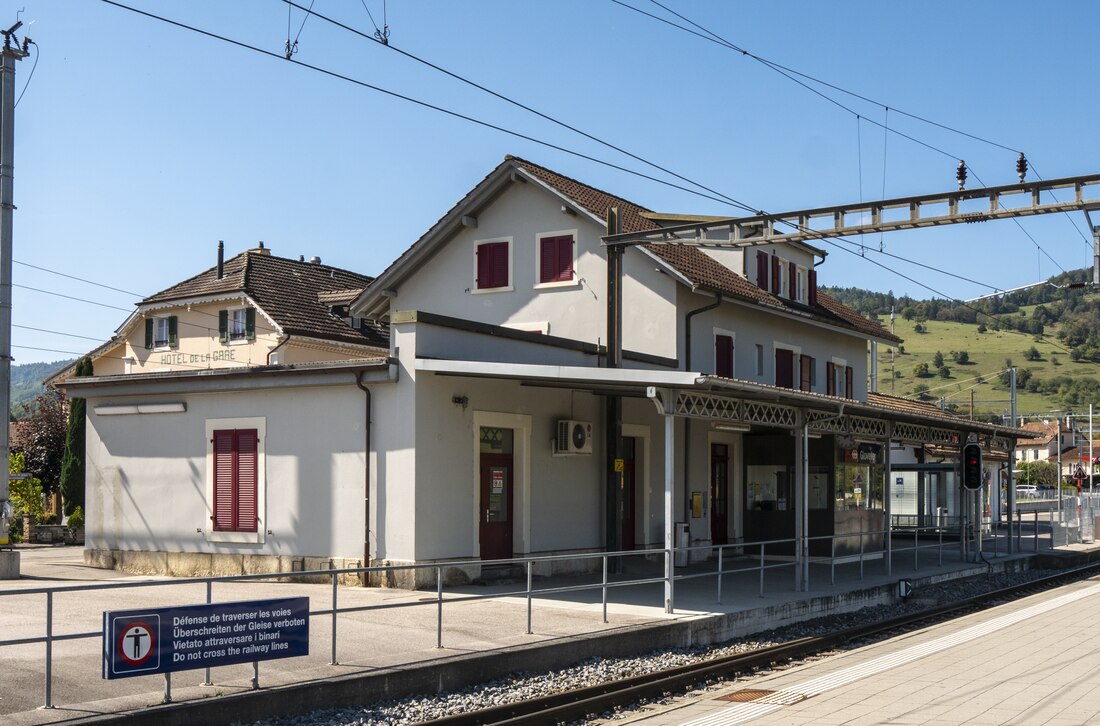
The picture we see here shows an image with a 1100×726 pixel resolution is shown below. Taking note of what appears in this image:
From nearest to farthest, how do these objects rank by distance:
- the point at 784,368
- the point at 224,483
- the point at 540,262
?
1. the point at 224,483
2. the point at 540,262
3. the point at 784,368

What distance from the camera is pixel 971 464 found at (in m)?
26.6

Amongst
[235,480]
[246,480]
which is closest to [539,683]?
[246,480]

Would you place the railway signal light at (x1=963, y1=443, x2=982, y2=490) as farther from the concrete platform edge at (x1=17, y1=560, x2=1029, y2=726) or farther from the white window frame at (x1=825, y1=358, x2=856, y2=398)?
the concrete platform edge at (x1=17, y1=560, x2=1029, y2=726)

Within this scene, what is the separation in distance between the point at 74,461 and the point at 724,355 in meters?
20.8

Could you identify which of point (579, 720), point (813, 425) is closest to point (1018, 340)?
point (813, 425)

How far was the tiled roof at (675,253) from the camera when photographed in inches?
969

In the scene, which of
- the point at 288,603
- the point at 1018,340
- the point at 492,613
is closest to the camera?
the point at 288,603

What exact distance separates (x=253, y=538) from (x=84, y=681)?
30.9 ft

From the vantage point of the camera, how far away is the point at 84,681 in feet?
32.2

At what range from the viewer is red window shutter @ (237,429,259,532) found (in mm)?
19250

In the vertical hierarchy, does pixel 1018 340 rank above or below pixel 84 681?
above

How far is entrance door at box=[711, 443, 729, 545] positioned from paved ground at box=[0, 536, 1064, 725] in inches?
153

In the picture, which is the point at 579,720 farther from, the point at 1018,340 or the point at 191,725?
the point at 1018,340

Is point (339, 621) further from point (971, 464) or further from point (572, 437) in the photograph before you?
point (971, 464)
